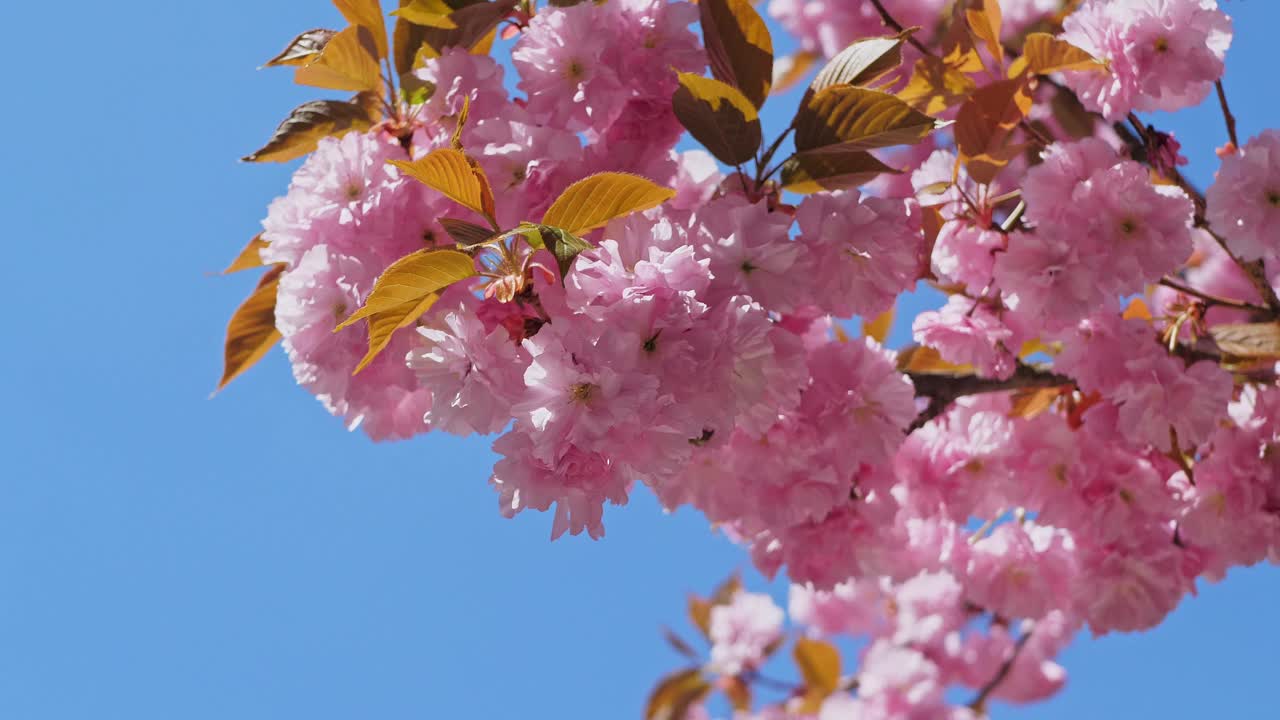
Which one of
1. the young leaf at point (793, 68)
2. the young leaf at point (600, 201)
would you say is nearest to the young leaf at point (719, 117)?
the young leaf at point (600, 201)

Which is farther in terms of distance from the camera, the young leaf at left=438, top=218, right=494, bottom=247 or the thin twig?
the thin twig

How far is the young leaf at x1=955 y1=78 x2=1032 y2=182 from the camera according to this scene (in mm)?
1224

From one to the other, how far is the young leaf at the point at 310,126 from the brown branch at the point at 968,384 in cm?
83

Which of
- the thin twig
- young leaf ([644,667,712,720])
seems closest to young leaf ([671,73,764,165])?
the thin twig

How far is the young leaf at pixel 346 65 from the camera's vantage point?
115 cm

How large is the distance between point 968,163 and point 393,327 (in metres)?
0.72

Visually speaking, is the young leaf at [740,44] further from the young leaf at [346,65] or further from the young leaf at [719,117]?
the young leaf at [346,65]

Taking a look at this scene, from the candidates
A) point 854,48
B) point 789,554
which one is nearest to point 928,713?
point 789,554

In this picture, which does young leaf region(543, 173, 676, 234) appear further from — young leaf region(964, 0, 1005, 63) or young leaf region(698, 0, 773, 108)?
young leaf region(964, 0, 1005, 63)

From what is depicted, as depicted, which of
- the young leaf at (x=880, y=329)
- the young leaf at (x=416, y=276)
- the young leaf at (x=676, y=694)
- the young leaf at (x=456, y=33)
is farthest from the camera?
the young leaf at (x=676, y=694)

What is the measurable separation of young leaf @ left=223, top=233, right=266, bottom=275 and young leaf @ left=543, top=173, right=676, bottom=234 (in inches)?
22.7

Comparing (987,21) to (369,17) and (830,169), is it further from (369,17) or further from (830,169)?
(369,17)

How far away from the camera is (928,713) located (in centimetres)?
322

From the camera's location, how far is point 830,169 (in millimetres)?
1157
